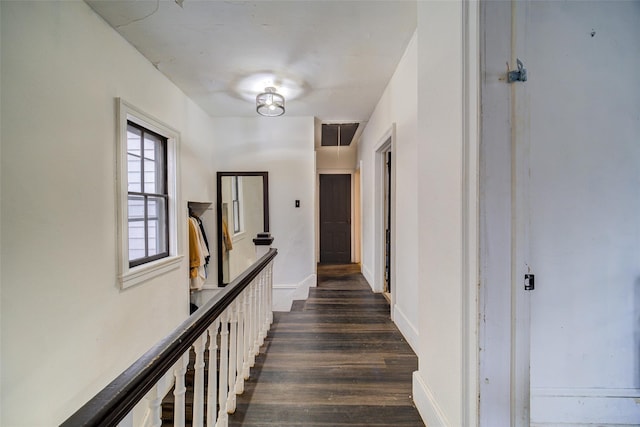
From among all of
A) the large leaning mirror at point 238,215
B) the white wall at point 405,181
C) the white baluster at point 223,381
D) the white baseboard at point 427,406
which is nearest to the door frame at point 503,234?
the white baseboard at point 427,406

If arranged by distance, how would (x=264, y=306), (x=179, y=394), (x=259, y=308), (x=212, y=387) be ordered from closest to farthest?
(x=179, y=394), (x=212, y=387), (x=259, y=308), (x=264, y=306)

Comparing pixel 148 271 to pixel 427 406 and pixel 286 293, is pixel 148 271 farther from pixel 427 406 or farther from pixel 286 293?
pixel 427 406

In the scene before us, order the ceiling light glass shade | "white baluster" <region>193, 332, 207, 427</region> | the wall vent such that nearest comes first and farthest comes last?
"white baluster" <region>193, 332, 207, 427</region> < the ceiling light glass shade < the wall vent

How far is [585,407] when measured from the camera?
127 centimetres

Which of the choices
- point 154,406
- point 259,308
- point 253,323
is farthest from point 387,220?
point 154,406

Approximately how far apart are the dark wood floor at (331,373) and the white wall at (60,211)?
3.51 feet

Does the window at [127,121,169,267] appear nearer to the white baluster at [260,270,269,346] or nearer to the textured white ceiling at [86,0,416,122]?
the textured white ceiling at [86,0,416,122]

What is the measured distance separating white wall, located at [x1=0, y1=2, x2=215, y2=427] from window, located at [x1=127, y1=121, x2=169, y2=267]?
1.26 ft

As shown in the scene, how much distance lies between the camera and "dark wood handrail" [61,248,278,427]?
1.97ft

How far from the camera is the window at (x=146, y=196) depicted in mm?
2312

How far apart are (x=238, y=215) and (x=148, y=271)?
162 cm

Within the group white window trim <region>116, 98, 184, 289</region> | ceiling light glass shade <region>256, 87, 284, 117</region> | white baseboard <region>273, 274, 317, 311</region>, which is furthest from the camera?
white baseboard <region>273, 274, 317, 311</region>

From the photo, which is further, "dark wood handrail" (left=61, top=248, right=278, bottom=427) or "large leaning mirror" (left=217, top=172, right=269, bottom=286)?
"large leaning mirror" (left=217, top=172, right=269, bottom=286)

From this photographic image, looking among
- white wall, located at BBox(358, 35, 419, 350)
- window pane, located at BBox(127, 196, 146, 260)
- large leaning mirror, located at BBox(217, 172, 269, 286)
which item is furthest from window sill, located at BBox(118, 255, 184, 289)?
white wall, located at BBox(358, 35, 419, 350)
